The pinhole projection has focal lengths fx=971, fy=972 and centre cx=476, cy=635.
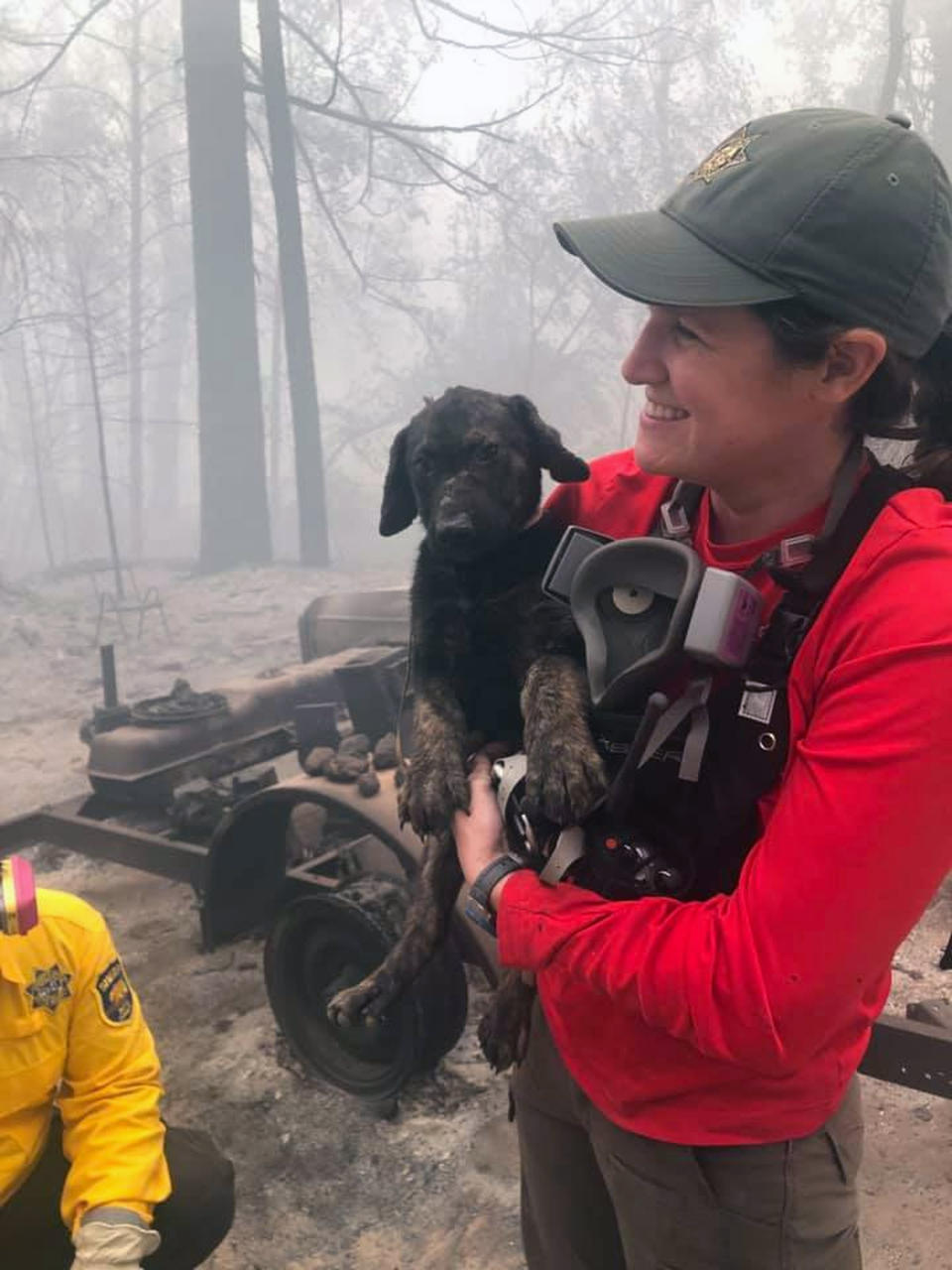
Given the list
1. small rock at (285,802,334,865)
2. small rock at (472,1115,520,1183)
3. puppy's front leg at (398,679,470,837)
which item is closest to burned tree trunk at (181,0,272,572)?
small rock at (285,802,334,865)

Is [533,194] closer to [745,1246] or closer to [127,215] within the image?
[127,215]

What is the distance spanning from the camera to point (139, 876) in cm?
612

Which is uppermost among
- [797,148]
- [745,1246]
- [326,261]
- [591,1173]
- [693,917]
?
[326,261]

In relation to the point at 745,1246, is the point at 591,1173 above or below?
below

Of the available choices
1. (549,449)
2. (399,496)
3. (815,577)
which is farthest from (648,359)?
(399,496)

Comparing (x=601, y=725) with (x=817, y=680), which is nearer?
(x=817, y=680)

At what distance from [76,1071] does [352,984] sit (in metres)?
1.75

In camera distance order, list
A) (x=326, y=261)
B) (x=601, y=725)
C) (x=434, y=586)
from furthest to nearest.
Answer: (x=326, y=261), (x=434, y=586), (x=601, y=725)

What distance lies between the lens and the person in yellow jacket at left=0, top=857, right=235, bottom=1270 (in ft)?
7.01

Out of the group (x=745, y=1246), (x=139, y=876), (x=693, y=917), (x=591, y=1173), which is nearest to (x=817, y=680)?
(x=693, y=917)

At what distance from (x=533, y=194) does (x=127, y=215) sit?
17062mm

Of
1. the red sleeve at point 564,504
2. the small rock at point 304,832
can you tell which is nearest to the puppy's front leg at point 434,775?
the red sleeve at point 564,504

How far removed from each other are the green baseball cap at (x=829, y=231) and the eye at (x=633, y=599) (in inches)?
17.1

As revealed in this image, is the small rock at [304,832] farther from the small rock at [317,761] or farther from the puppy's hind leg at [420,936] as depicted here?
the puppy's hind leg at [420,936]
